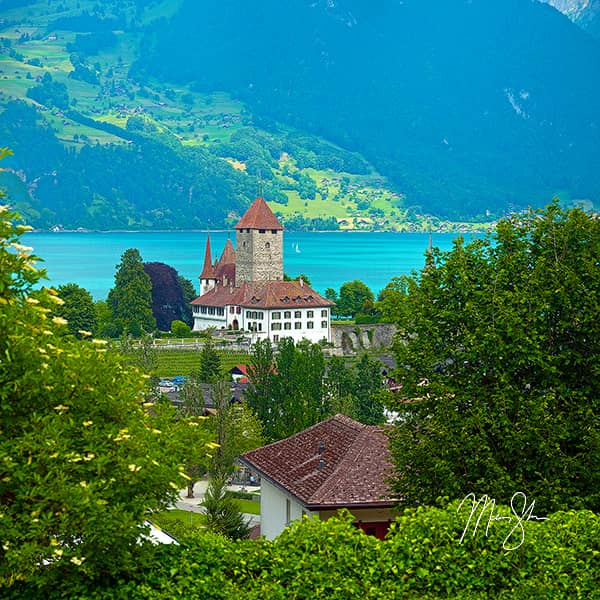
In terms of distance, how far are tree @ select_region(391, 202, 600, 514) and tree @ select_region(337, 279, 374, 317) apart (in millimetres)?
129720

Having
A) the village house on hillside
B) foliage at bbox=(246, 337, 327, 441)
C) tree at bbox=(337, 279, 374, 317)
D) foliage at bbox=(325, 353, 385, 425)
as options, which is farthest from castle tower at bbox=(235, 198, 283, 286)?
foliage at bbox=(246, 337, 327, 441)

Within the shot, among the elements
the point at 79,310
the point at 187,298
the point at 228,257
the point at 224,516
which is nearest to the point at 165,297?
the point at 187,298

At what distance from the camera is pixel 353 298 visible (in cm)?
15425

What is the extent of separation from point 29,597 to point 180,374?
8536 centimetres

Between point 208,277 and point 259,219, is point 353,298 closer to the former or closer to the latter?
point 208,277

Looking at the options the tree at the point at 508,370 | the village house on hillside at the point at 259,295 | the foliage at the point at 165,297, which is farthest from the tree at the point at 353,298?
the tree at the point at 508,370

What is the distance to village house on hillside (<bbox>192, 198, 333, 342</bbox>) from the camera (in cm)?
12800

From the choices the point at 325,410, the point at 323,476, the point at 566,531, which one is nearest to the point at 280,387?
the point at 325,410

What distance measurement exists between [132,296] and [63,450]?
115823mm

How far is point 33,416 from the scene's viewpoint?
11758 mm

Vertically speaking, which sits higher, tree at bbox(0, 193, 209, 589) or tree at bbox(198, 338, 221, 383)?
tree at bbox(198, 338, 221, 383)

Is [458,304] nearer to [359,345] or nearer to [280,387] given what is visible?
[280,387]

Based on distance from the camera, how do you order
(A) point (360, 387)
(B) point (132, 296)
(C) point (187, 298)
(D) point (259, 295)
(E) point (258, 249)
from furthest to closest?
(C) point (187, 298) → (E) point (258, 249) → (D) point (259, 295) → (B) point (132, 296) → (A) point (360, 387)

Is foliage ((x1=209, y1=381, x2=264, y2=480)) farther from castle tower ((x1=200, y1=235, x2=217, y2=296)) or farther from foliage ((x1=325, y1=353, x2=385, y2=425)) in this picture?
castle tower ((x1=200, y1=235, x2=217, y2=296))
